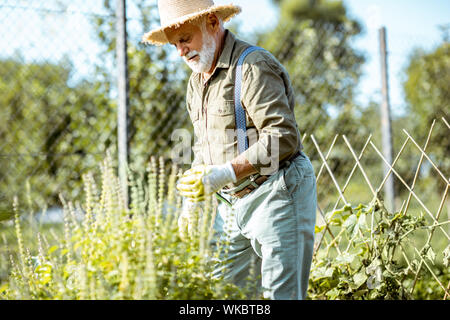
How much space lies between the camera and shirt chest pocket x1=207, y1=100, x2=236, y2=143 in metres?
1.94

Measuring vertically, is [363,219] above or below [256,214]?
below

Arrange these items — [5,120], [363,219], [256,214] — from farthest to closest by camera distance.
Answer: [5,120] < [363,219] < [256,214]

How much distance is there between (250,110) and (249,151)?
157 millimetres

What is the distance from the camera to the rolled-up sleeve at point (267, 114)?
1785mm

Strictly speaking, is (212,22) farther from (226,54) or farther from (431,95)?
(431,95)

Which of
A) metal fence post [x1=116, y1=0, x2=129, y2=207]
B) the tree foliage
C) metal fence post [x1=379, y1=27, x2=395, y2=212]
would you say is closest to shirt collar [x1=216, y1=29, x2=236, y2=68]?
metal fence post [x1=116, y1=0, x2=129, y2=207]

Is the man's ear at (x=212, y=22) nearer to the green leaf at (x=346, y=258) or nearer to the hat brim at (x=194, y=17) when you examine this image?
the hat brim at (x=194, y=17)

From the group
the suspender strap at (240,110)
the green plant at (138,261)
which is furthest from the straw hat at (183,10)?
the green plant at (138,261)

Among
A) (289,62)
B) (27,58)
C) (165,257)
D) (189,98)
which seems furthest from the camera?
(289,62)

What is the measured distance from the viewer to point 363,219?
97.1 inches
